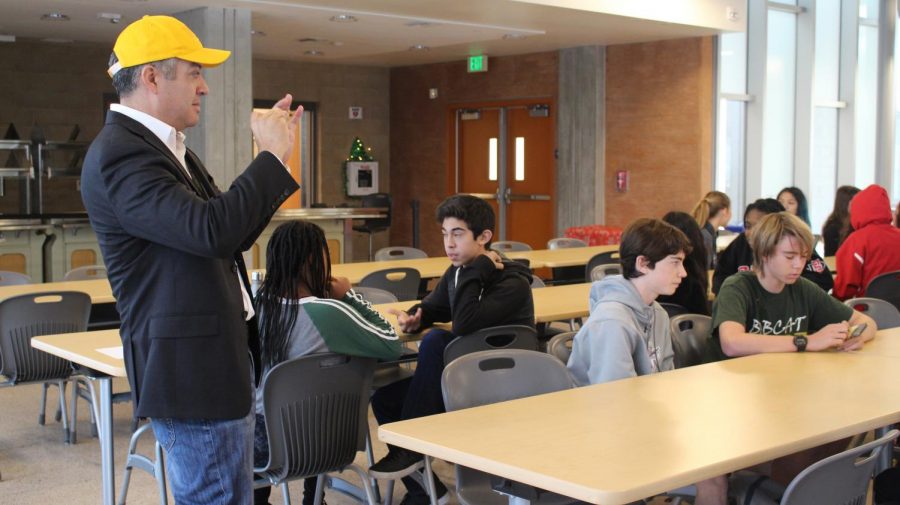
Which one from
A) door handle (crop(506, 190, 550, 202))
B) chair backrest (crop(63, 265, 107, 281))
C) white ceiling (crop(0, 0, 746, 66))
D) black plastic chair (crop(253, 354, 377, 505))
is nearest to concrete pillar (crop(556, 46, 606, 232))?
white ceiling (crop(0, 0, 746, 66))

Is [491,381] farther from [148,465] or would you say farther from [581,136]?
[581,136]

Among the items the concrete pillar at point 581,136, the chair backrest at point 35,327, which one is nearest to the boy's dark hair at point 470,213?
→ the chair backrest at point 35,327

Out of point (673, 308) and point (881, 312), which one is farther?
point (673, 308)

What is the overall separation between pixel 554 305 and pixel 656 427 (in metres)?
2.41

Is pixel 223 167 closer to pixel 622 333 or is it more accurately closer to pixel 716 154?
pixel 716 154

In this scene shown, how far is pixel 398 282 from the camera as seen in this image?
236 inches

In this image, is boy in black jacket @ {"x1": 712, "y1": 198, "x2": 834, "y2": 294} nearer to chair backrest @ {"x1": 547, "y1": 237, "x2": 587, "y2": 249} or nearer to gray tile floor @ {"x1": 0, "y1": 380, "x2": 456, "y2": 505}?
gray tile floor @ {"x1": 0, "y1": 380, "x2": 456, "y2": 505}

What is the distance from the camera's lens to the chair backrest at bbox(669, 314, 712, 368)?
398cm

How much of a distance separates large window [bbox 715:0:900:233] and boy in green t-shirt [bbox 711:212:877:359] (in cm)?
738

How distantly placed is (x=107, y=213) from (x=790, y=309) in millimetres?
2711

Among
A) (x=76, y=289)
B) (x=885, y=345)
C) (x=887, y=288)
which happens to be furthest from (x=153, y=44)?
(x=887, y=288)

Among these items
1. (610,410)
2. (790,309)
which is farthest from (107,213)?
(790,309)

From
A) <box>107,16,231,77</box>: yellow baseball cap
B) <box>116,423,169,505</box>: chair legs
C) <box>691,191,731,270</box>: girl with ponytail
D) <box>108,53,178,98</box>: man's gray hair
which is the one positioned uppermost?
<box>107,16,231,77</box>: yellow baseball cap

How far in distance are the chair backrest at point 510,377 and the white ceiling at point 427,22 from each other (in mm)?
Answer: 5817
